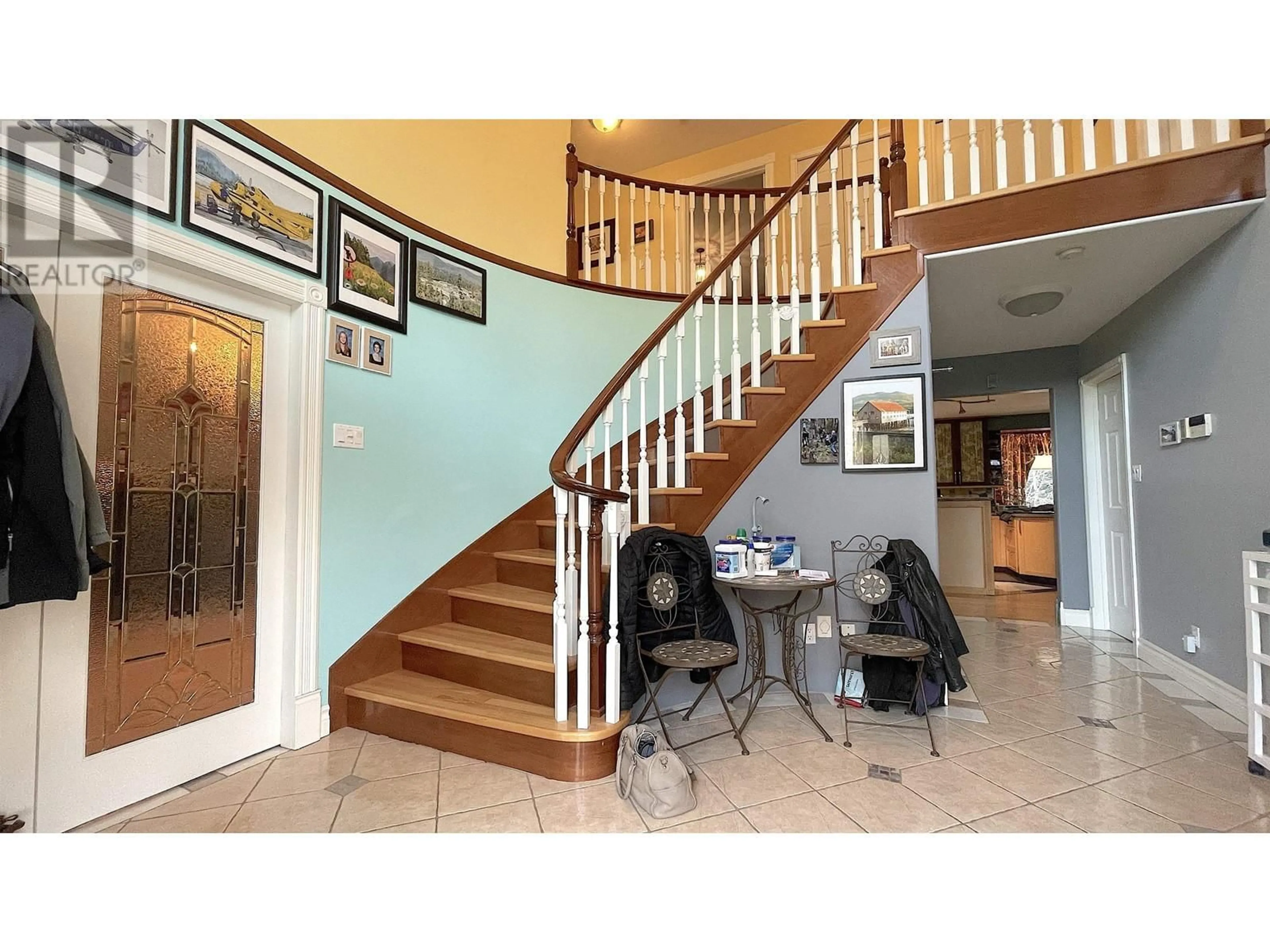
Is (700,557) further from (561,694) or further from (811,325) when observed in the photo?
(811,325)

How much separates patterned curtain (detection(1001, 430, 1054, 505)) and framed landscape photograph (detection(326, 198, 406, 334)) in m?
8.64

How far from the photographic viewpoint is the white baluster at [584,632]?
2.02 meters

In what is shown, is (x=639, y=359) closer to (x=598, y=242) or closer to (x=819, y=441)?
(x=819, y=441)

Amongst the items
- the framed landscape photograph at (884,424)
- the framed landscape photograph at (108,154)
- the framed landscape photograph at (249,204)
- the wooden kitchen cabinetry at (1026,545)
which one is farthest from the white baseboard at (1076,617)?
the framed landscape photograph at (108,154)

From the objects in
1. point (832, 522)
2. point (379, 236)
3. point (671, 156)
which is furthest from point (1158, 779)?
point (671, 156)

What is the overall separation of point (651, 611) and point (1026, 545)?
7.03 meters

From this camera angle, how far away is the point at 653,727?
2.40m

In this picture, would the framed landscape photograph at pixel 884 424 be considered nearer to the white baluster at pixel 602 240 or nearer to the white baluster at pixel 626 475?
the white baluster at pixel 626 475

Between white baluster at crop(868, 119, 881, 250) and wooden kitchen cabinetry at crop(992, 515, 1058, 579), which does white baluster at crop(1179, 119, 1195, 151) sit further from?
wooden kitchen cabinetry at crop(992, 515, 1058, 579)

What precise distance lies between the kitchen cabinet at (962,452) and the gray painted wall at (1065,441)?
346cm

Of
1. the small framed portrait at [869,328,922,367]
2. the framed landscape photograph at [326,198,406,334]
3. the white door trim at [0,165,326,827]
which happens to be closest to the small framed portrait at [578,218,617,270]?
the framed landscape photograph at [326,198,406,334]

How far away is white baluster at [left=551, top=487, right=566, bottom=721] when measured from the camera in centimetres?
207
